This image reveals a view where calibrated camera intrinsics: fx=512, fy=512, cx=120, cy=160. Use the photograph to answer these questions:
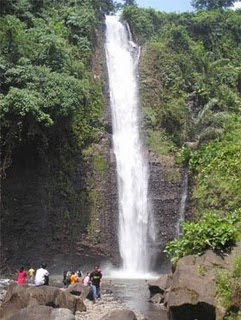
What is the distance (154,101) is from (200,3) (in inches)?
688

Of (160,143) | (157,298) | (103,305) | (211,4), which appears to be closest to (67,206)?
(160,143)

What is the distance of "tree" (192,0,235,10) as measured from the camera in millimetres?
41625

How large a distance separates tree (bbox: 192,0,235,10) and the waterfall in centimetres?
1296

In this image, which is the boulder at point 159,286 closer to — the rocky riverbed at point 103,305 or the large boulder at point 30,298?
the rocky riverbed at point 103,305

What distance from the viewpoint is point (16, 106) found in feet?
62.7

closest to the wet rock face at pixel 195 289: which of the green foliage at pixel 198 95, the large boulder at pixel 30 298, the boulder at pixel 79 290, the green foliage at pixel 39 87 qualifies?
the large boulder at pixel 30 298

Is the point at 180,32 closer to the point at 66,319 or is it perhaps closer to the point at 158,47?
the point at 158,47

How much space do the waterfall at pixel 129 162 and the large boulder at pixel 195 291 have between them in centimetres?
926

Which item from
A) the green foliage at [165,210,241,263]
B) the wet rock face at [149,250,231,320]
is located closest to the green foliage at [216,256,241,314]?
the wet rock face at [149,250,231,320]

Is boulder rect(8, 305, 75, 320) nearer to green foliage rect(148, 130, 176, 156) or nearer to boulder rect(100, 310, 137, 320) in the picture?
boulder rect(100, 310, 137, 320)

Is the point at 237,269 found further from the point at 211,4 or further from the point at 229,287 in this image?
the point at 211,4

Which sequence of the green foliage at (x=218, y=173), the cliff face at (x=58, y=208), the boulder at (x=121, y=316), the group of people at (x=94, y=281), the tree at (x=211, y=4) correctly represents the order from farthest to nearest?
the tree at (x=211, y=4) → the green foliage at (x=218, y=173) → the cliff face at (x=58, y=208) → the group of people at (x=94, y=281) → the boulder at (x=121, y=316)

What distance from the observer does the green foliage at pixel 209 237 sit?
42.7 feet

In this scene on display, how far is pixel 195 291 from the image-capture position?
11727 mm
